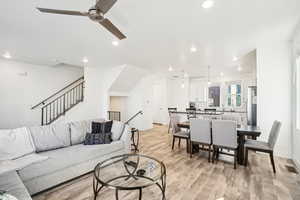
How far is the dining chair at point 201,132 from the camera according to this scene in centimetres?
330

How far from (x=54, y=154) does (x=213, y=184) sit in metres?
2.64

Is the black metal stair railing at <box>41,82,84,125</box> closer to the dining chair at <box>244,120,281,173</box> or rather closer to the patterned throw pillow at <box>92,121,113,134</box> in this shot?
the patterned throw pillow at <box>92,121,113,134</box>

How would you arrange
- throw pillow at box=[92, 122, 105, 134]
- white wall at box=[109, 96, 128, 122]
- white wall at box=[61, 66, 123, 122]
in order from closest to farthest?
throw pillow at box=[92, 122, 105, 134], white wall at box=[61, 66, 123, 122], white wall at box=[109, 96, 128, 122]

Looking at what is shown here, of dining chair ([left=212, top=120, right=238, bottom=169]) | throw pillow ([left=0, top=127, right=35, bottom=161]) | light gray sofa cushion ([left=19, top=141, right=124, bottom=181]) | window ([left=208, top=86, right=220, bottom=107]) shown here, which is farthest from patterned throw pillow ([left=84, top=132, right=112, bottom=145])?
window ([left=208, top=86, right=220, bottom=107])

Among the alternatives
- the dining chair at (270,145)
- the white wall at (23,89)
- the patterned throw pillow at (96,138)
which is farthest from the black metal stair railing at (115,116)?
the dining chair at (270,145)

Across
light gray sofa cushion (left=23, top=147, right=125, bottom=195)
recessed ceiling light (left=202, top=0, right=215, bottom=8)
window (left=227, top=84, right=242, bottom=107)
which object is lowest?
light gray sofa cushion (left=23, top=147, right=125, bottom=195)

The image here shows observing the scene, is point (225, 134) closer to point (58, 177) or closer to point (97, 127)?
point (97, 127)

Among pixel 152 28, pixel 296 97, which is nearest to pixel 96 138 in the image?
pixel 152 28

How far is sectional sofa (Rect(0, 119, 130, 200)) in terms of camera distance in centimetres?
193

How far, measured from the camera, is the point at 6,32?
300 cm

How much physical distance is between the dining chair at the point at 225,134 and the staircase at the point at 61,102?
495cm

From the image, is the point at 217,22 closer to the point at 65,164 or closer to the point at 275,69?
the point at 275,69

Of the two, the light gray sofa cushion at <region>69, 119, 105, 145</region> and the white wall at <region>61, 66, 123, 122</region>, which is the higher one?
the white wall at <region>61, 66, 123, 122</region>

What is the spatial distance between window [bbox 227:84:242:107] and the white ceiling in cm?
358
